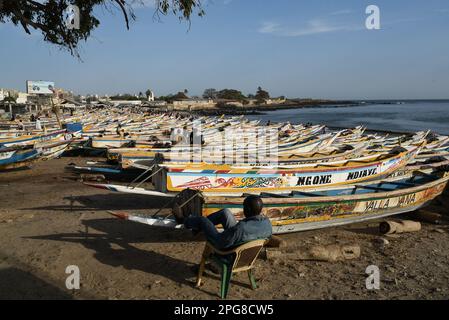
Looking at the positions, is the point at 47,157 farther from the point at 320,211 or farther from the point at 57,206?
the point at 320,211

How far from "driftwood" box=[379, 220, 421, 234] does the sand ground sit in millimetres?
139

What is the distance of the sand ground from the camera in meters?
5.01

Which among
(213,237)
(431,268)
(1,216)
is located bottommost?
(431,268)

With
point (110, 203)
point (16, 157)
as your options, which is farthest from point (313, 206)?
point (16, 157)

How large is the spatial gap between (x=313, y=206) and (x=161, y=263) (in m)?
3.11

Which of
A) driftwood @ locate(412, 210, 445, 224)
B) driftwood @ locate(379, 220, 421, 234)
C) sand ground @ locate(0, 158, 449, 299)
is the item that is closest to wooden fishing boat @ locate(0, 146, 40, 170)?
sand ground @ locate(0, 158, 449, 299)

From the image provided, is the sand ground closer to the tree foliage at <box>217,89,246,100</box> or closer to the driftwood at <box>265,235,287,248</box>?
the driftwood at <box>265,235,287,248</box>

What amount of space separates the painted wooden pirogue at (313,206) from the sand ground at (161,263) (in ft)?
1.44

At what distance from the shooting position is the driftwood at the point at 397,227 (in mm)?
7398

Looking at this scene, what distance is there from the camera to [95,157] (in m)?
18.3

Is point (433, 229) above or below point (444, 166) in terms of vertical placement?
below

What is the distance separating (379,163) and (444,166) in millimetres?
1931

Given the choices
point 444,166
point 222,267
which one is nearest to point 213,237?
point 222,267
